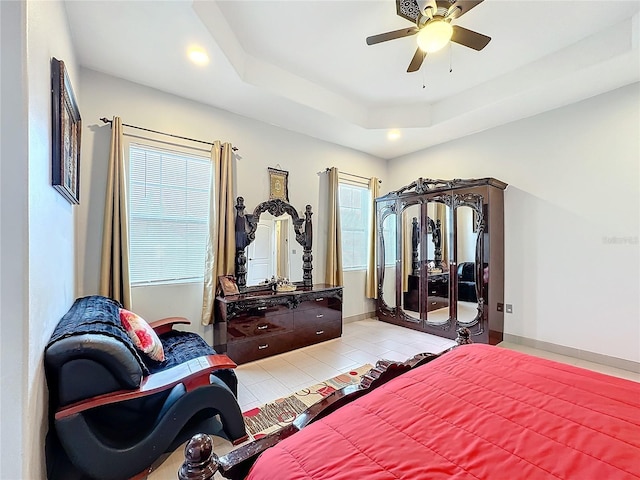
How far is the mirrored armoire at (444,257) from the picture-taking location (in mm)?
3764

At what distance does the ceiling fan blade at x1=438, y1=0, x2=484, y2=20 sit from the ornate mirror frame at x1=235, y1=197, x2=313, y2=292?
8.58 feet

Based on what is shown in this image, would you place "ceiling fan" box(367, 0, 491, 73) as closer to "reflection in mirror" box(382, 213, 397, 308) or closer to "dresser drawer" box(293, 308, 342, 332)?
"reflection in mirror" box(382, 213, 397, 308)

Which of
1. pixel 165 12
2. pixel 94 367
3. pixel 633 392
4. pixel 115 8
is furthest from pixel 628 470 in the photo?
pixel 115 8

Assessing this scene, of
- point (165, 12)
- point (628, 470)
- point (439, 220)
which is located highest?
point (165, 12)

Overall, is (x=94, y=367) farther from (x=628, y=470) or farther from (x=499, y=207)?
(x=499, y=207)

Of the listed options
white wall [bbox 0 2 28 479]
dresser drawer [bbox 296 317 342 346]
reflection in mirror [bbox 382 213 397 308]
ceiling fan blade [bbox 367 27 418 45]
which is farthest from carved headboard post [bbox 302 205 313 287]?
white wall [bbox 0 2 28 479]

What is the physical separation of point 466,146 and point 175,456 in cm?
494

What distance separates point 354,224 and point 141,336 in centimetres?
367

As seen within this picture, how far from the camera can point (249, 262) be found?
12.2 ft

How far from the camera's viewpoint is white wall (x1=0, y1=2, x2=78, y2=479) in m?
1.10

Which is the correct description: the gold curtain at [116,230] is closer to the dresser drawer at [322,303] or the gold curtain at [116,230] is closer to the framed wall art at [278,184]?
the framed wall art at [278,184]

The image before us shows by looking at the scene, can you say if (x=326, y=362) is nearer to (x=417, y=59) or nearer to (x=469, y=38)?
(x=417, y=59)

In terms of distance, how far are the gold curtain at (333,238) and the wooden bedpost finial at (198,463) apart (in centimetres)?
361

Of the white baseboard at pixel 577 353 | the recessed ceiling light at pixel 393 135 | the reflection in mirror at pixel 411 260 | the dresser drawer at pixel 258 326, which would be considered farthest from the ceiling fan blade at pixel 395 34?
the white baseboard at pixel 577 353
